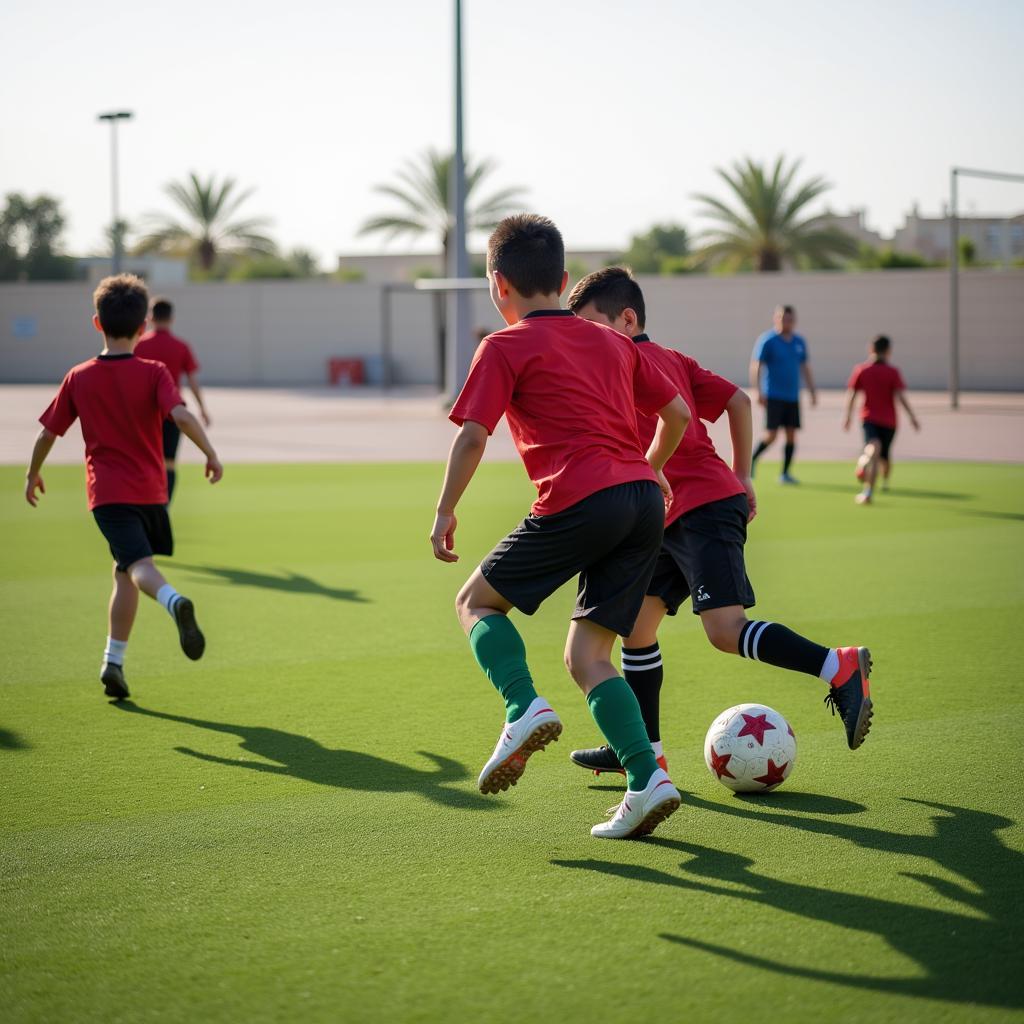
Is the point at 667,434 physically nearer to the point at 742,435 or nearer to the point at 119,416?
the point at 742,435

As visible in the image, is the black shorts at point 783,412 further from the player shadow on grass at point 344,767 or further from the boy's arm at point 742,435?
the player shadow on grass at point 344,767

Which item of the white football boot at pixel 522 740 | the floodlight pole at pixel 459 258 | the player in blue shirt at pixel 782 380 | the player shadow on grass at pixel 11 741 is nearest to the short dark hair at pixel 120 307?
the player shadow on grass at pixel 11 741

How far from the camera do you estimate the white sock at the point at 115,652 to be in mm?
6172

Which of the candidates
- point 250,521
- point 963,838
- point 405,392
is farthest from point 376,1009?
point 405,392

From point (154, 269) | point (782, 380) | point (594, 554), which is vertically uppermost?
point (154, 269)

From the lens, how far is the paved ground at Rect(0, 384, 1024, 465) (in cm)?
2022

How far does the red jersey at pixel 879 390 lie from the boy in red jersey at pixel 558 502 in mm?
10787

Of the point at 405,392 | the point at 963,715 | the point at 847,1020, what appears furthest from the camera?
the point at 405,392

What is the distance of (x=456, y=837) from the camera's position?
426 centimetres

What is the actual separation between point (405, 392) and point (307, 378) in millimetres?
6464

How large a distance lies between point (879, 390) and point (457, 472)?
11.3 meters

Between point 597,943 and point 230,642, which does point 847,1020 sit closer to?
point 597,943

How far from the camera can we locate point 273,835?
4293 millimetres

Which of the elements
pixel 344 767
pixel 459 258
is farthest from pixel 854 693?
pixel 459 258
